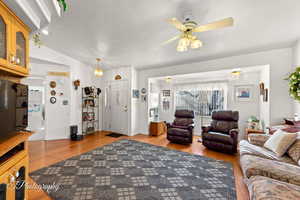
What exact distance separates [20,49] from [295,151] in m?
3.78

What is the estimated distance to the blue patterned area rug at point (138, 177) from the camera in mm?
1733

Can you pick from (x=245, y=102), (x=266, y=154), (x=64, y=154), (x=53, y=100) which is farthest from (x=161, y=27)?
(x=53, y=100)

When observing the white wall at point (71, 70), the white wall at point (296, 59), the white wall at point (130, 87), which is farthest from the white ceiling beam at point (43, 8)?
the white wall at point (296, 59)

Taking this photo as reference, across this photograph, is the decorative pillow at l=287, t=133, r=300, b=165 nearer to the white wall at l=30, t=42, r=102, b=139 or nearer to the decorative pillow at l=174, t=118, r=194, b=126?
the decorative pillow at l=174, t=118, r=194, b=126

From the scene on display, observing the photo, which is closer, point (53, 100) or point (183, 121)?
point (53, 100)

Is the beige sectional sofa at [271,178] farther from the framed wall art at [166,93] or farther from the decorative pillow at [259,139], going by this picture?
the framed wall art at [166,93]

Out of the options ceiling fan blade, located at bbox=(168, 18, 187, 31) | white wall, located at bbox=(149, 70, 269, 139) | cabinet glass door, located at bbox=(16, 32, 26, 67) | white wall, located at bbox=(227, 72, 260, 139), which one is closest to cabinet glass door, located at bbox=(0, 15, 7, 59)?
cabinet glass door, located at bbox=(16, 32, 26, 67)

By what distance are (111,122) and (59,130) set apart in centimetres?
180

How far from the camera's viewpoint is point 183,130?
382 cm

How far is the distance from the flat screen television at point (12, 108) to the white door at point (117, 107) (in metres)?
3.54

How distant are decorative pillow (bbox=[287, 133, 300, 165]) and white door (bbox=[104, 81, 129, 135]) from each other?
4.27 m

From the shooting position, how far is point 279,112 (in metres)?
3.02

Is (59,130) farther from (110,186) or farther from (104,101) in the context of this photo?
(110,186)

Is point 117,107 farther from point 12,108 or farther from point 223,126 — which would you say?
point 12,108
